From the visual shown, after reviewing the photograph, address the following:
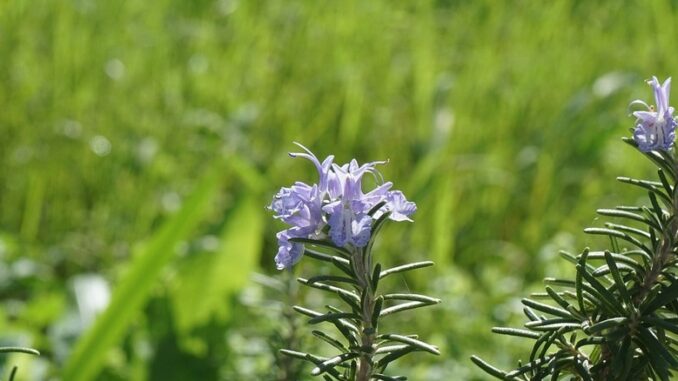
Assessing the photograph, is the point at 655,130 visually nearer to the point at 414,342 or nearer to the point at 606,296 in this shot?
the point at 606,296

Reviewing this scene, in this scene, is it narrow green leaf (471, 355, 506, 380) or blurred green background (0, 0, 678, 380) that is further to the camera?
blurred green background (0, 0, 678, 380)

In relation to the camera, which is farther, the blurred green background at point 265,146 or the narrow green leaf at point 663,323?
the blurred green background at point 265,146

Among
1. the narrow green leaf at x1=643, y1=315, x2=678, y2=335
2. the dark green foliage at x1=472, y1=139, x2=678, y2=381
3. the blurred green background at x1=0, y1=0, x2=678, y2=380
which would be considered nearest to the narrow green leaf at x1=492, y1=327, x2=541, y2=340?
the dark green foliage at x1=472, y1=139, x2=678, y2=381

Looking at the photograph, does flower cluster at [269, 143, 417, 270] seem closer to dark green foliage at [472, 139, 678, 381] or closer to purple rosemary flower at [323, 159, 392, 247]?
purple rosemary flower at [323, 159, 392, 247]

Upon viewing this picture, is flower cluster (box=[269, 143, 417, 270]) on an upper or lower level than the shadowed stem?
upper

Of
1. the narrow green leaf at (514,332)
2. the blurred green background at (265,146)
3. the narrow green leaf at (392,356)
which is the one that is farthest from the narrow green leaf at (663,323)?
the blurred green background at (265,146)

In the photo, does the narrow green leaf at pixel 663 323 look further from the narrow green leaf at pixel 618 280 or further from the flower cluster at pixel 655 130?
the flower cluster at pixel 655 130

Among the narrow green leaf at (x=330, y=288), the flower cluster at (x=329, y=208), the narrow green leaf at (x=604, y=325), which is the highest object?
the flower cluster at (x=329, y=208)

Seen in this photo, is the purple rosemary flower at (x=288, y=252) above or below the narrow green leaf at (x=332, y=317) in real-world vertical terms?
above
